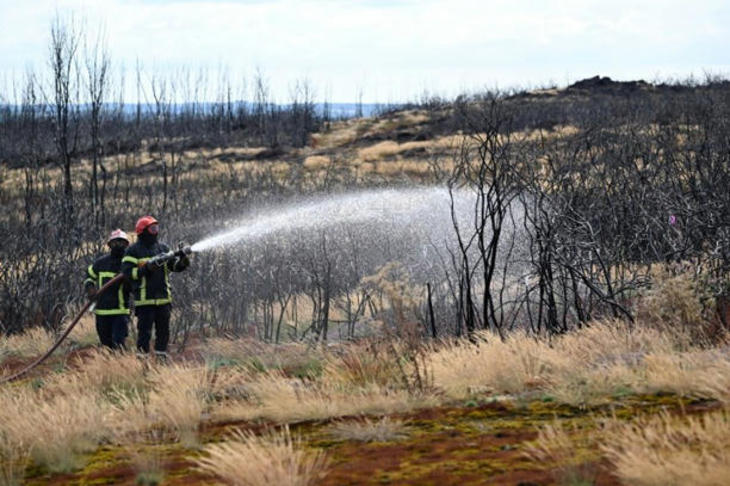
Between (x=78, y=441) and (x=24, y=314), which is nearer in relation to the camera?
(x=78, y=441)

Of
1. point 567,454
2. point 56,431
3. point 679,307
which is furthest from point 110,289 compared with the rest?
point 567,454

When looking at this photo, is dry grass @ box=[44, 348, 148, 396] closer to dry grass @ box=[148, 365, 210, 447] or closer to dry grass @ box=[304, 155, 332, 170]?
dry grass @ box=[148, 365, 210, 447]

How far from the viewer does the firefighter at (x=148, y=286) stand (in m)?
10.1

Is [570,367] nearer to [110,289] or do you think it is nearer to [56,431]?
[56,431]

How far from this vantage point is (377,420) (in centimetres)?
607

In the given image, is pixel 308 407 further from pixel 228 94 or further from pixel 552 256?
pixel 228 94

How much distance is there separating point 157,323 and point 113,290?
2.91 ft

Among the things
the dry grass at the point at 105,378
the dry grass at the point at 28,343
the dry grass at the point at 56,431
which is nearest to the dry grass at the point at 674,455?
the dry grass at the point at 56,431

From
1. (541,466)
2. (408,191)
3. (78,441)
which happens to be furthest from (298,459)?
(408,191)

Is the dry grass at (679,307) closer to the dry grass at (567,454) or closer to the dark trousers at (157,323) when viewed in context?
the dry grass at (567,454)

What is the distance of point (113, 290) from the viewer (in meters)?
10.9

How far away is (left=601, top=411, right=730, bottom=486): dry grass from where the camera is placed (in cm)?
402

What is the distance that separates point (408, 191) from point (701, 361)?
36.1 ft

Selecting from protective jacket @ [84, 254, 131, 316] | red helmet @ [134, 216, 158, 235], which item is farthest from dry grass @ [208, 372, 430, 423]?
protective jacket @ [84, 254, 131, 316]
